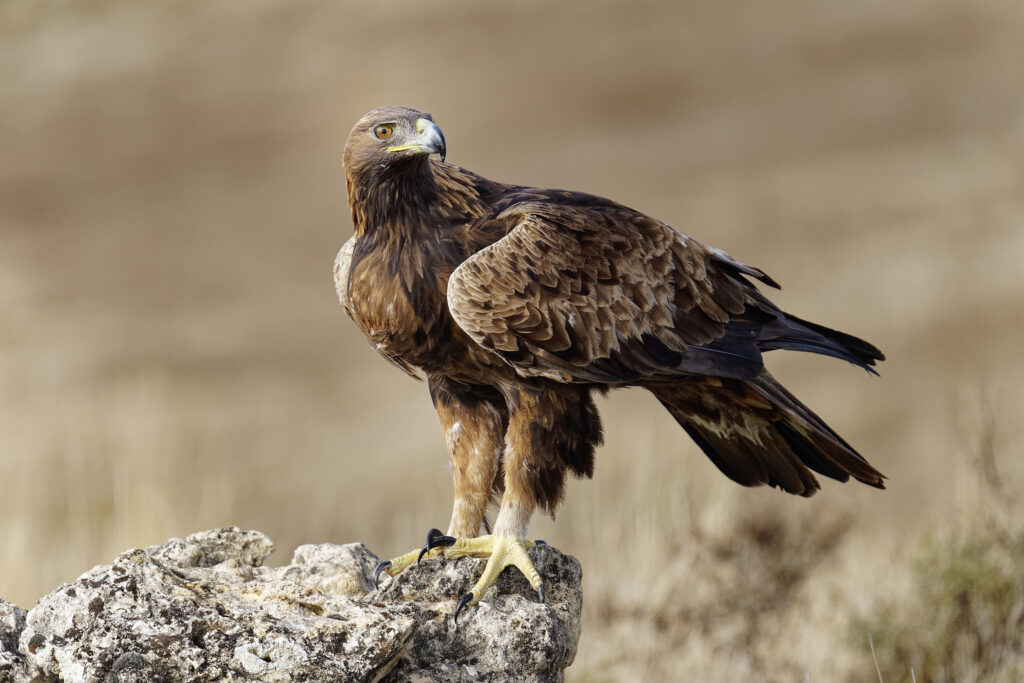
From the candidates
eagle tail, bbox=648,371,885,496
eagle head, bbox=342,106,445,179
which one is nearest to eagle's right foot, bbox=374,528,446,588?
eagle tail, bbox=648,371,885,496

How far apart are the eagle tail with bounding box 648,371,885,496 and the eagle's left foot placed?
0.87m

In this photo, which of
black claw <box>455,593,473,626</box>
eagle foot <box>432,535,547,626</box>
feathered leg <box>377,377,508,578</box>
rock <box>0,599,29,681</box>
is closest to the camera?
rock <box>0,599,29,681</box>

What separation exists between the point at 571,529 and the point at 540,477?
5.82m

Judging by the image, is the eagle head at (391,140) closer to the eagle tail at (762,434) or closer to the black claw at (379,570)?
the eagle tail at (762,434)

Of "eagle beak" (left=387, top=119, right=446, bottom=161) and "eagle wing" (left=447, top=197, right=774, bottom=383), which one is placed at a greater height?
"eagle beak" (left=387, top=119, right=446, bottom=161)

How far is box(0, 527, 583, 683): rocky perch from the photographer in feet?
9.70

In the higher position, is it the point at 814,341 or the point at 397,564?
the point at 814,341

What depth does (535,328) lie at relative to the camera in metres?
3.79

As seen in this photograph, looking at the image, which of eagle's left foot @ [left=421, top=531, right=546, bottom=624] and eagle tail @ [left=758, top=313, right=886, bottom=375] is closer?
eagle's left foot @ [left=421, top=531, right=546, bottom=624]

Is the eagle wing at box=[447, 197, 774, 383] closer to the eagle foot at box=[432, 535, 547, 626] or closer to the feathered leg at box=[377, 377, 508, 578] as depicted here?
the feathered leg at box=[377, 377, 508, 578]

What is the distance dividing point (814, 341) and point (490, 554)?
153 centimetres

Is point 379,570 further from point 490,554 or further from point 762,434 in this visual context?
point 762,434

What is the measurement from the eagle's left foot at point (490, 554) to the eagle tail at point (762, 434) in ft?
2.85

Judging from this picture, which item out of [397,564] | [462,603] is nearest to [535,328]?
[462,603]
